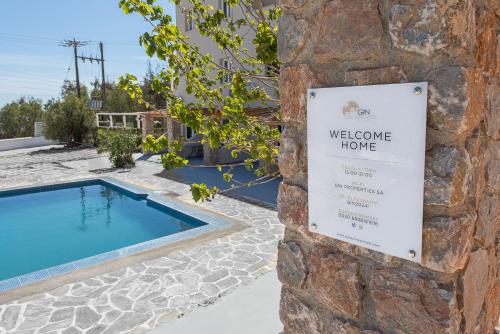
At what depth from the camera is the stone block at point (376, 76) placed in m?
1.47

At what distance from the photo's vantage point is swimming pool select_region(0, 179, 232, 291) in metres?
8.24

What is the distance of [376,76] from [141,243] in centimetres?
720

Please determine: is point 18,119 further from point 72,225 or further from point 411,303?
point 411,303

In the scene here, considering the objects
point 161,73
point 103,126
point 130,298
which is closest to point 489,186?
point 161,73

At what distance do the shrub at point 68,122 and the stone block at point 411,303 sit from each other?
28.7 meters

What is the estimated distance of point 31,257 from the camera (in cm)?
891

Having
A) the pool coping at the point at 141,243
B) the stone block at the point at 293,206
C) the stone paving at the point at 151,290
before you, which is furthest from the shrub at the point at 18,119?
the stone block at the point at 293,206

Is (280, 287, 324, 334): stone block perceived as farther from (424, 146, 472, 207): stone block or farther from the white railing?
the white railing

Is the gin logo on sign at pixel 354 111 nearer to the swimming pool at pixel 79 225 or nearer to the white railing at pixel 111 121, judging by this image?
the swimming pool at pixel 79 225

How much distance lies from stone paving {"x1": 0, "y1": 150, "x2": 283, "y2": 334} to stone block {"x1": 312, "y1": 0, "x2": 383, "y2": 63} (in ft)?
14.4

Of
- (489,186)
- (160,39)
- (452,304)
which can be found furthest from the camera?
(160,39)

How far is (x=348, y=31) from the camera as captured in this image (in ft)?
5.20

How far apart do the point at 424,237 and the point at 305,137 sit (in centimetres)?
70

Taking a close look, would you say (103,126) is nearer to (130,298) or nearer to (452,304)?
(130,298)
